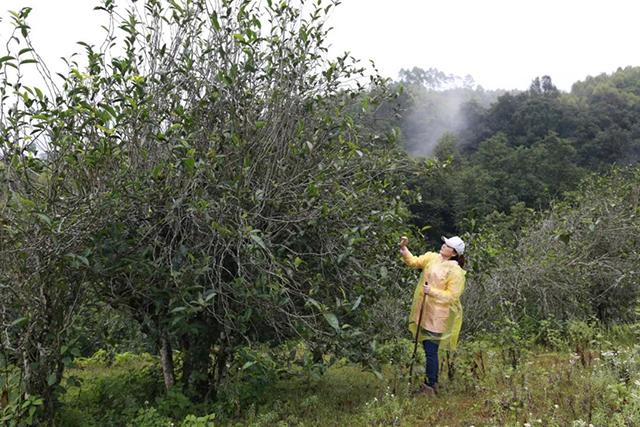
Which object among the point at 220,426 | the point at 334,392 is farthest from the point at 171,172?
the point at 334,392

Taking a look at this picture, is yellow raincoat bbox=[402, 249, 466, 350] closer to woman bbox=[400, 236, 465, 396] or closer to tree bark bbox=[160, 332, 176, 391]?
woman bbox=[400, 236, 465, 396]

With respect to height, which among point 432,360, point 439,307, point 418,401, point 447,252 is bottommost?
point 418,401

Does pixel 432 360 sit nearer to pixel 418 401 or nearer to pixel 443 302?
pixel 418 401

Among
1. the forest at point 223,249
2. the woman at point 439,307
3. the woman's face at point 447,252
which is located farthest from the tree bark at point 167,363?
the woman's face at point 447,252

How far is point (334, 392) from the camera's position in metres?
5.02

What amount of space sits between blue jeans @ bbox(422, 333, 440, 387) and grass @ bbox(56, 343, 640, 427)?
0.55ft

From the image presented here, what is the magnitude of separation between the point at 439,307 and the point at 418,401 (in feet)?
2.79

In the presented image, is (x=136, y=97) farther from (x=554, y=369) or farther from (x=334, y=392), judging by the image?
(x=554, y=369)

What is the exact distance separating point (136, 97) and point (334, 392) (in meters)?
3.29

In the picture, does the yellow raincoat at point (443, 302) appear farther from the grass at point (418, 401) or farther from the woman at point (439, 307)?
the grass at point (418, 401)

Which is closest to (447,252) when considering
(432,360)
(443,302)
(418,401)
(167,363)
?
(443,302)

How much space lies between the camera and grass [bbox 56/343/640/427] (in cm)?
375

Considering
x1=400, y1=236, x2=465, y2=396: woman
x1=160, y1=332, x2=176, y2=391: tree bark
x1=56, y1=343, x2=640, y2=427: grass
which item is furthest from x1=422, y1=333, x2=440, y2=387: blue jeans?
x1=160, y1=332, x2=176, y2=391: tree bark

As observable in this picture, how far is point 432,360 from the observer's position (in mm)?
4668
